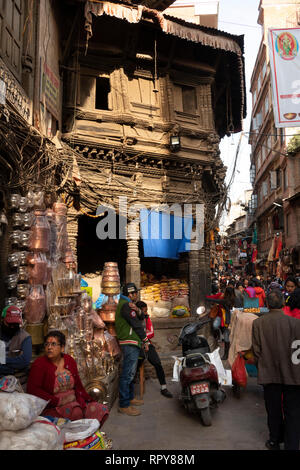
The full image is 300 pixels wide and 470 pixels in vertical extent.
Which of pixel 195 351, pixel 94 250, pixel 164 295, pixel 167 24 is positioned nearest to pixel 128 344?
pixel 195 351

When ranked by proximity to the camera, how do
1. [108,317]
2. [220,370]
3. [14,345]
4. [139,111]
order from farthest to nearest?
[139,111] < [108,317] < [220,370] < [14,345]

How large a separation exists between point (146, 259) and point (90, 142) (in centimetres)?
550

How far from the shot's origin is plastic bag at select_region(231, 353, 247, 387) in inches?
231

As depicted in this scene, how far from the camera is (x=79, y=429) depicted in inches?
125

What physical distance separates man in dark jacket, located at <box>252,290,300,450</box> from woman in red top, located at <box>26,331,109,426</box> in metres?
1.90

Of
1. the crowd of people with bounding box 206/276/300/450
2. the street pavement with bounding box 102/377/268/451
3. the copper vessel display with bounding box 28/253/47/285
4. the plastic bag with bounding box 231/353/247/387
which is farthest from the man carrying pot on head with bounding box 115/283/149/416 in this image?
the crowd of people with bounding box 206/276/300/450

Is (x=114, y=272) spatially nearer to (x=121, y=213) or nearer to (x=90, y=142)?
(x=121, y=213)

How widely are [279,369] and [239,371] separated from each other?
6.44ft

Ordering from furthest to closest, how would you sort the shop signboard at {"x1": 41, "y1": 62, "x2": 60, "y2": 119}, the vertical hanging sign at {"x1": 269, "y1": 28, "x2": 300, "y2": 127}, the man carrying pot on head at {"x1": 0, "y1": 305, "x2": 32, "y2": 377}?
the shop signboard at {"x1": 41, "y1": 62, "x2": 60, "y2": 119} < the vertical hanging sign at {"x1": 269, "y1": 28, "x2": 300, "y2": 127} < the man carrying pot on head at {"x1": 0, "y1": 305, "x2": 32, "y2": 377}

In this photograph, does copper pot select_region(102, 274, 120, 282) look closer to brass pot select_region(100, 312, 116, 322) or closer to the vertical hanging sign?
brass pot select_region(100, 312, 116, 322)

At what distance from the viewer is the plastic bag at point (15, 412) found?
8.46 ft

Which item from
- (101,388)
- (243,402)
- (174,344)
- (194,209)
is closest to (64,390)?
(101,388)

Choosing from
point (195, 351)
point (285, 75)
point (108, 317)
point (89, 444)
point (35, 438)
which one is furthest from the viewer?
point (285, 75)

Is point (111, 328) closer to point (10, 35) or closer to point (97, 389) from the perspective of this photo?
point (97, 389)
